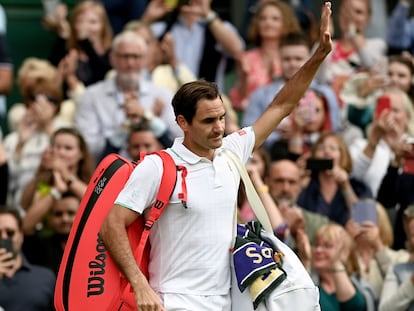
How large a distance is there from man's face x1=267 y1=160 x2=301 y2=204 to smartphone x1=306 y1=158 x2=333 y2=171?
5.0 inches

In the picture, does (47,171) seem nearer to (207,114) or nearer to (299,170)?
(299,170)

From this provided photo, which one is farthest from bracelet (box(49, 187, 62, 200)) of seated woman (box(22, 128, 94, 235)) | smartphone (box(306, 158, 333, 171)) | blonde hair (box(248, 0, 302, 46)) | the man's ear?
the man's ear

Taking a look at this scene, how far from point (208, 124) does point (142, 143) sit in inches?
158

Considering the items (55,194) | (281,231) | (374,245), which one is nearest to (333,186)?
(374,245)

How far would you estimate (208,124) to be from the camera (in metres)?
7.45

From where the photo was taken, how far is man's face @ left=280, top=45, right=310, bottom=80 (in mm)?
12545

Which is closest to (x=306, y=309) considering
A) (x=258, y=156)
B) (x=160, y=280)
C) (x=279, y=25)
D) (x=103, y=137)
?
(x=160, y=280)

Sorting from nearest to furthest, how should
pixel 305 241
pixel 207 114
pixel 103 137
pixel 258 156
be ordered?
pixel 207 114
pixel 305 241
pixel 258 156
pixel 103 137

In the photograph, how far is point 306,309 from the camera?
24.5 feet

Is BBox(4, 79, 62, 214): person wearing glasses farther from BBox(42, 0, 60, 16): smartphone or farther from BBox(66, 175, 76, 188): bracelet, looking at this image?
BBox(42, 0, 60, 16): smartphone

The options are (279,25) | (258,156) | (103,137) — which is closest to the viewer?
(258,156)

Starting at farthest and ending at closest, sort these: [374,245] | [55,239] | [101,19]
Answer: [101,19]
[55,239]
[374,245]

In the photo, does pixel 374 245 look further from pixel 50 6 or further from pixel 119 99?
pixel 50 6

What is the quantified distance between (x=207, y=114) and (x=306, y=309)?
1112mm
